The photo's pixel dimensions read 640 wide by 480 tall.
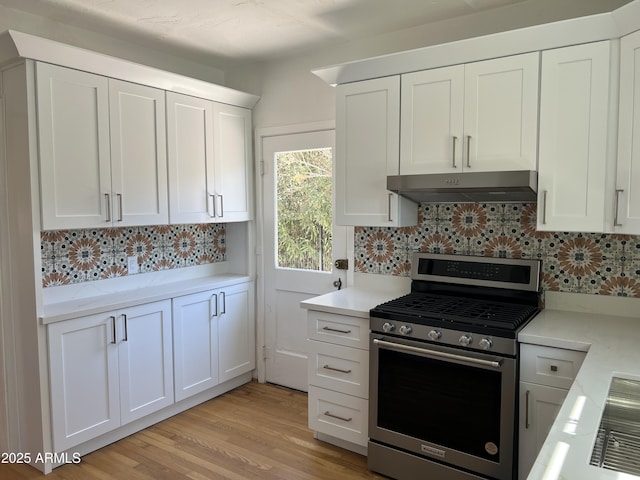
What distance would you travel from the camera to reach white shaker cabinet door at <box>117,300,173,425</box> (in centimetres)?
294

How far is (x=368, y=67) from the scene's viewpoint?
2.82 meters

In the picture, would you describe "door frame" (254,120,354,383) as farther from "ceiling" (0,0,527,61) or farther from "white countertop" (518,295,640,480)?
"white countertop" (518,295,640,480)

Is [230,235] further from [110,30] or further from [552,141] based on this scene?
[552,141]

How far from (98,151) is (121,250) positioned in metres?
0.76

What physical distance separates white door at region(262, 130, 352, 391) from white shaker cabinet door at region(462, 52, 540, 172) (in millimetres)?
1161

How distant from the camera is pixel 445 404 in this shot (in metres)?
2.36

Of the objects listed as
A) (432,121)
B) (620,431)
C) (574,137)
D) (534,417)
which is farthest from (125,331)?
(574,137)

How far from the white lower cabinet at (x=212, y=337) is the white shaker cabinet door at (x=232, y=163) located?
1.96 ft

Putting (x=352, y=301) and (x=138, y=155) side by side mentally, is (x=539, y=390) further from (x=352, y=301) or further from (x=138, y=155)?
(x=138, y=155)

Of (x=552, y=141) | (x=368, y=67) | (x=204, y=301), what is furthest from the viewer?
(x=204, y=301)

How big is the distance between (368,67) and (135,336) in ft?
7.04

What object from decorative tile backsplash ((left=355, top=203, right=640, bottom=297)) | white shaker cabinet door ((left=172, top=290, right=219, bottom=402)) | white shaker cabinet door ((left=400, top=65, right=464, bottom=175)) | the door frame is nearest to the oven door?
decorative tile backsplash ((left=355, top=203, right=640, bottom=297))

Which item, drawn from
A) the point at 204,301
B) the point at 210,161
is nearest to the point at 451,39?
the point at 210,161

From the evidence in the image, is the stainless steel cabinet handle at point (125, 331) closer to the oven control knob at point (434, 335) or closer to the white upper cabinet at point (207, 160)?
the white upper cabinet at point (207, 160)
